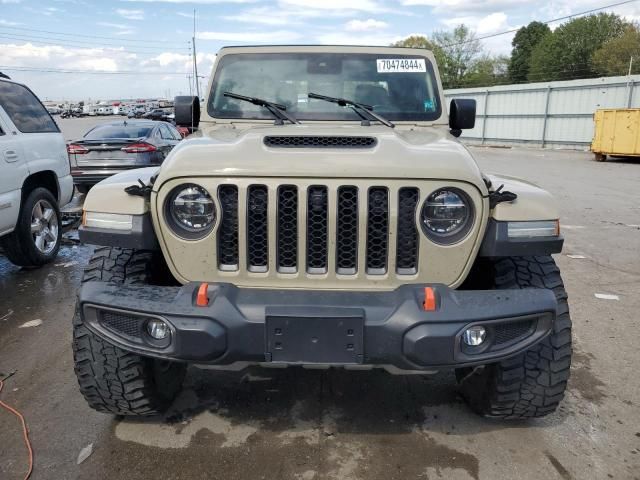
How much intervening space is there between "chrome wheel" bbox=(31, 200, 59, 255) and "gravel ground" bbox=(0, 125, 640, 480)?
1.85 metres

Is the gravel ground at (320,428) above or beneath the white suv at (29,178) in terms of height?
beneath

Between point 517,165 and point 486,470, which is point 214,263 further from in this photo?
point 517,165

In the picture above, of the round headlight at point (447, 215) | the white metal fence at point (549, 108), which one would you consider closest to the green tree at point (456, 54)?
the white metal fence at point (549, 108)

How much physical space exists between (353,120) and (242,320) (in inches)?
69.8

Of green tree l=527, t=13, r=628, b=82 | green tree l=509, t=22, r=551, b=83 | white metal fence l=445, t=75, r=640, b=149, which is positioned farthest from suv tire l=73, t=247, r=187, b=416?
green tree l=509, t=22, r=551, b=83

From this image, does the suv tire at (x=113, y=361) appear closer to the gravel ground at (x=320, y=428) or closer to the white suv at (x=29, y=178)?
the gravel ground at (x=320, y=428)

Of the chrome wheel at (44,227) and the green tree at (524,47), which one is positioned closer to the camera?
the chrome wheel at (44,227)

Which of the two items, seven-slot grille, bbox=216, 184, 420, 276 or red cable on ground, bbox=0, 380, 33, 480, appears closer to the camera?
seven-slot grille, bbox=216, 184, 420, 276

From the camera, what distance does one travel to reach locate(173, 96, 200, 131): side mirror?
3934mm

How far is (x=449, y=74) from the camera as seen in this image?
239ft

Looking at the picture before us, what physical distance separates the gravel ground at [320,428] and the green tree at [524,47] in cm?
7854

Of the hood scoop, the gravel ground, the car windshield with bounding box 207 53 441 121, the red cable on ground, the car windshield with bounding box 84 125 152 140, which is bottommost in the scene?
the gravel ground

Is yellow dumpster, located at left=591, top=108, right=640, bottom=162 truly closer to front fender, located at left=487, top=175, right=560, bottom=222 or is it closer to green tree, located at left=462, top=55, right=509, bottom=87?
front fender, located at left=487, top=175, right=560, bottom=222

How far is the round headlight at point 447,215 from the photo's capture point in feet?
8.04
